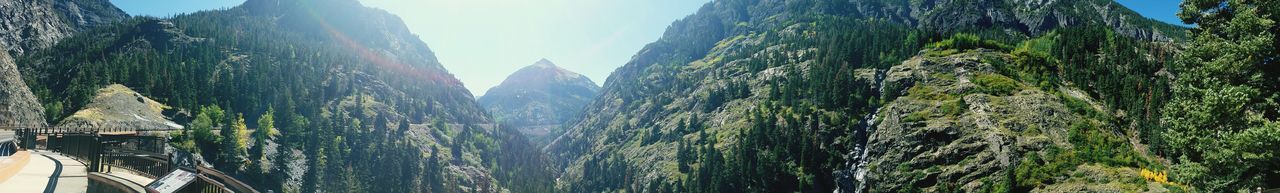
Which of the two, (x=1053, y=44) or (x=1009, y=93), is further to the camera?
(x=1053, y=44)

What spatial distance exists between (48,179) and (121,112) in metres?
146

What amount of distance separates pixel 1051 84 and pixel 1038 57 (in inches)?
882

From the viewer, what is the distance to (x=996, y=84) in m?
118

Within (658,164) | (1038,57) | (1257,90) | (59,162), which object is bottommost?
(658,164)

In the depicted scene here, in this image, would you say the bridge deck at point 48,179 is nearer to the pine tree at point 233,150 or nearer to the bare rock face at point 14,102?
the bare rock face at point 14,102

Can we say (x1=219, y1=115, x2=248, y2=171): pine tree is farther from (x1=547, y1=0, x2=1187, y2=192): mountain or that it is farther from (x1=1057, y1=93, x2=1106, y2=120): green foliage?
(x1=1057, y1=93, x2=1106, y2=120): green foliage

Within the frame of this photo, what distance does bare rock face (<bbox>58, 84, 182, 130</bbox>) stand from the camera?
419 ft

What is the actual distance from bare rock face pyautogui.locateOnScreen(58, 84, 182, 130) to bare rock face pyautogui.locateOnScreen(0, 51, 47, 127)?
6935mm

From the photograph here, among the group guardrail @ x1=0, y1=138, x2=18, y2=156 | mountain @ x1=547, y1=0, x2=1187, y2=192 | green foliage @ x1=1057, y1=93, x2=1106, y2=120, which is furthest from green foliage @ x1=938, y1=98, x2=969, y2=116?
guardrail @ x1=0, y1=138, x2=18, y2=156

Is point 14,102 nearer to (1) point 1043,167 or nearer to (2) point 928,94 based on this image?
(1) point 1043,167

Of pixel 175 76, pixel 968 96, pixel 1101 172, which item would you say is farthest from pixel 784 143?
pixel 175 76

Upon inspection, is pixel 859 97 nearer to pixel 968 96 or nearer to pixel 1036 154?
pixel 968 96

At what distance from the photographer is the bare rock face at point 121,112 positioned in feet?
419

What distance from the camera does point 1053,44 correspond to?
162 metres
